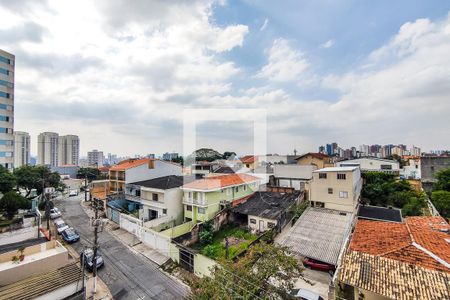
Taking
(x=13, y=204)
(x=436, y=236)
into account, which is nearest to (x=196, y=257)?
(x=436, y=236)

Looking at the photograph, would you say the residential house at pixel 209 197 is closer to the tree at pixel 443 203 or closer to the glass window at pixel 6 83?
the tree at pixel 443 203

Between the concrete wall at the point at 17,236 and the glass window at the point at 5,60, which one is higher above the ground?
the glass window at the point at 5,60

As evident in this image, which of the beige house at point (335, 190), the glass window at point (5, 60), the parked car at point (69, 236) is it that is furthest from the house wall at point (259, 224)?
the glass window at point (5, 60)

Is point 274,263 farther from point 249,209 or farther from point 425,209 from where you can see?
point 425,209

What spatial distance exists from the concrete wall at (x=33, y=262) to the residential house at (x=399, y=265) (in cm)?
1553

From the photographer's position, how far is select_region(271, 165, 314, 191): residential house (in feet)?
81.7

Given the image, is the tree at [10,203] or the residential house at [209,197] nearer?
the residential house at [209,197]

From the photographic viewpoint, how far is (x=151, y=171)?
28.1 meters

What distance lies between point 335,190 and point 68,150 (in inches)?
3828

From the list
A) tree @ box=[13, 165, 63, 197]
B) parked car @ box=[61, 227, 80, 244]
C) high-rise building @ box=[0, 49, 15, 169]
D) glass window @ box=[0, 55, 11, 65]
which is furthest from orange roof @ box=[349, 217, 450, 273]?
glass window @ box=[0, 55, 11, 65]

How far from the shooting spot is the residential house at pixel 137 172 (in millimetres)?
25969

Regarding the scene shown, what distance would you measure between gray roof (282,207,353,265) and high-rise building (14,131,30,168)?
255 feet

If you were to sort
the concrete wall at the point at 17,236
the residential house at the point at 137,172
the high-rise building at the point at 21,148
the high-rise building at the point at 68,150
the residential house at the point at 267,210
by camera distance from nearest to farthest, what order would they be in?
the residential house at the point at 267,210, the concrete wall at the point at 17,236, the residential house at the point at 137,172, the high-rise building at the point at 21,148, the high-rise building at the point at 68,150

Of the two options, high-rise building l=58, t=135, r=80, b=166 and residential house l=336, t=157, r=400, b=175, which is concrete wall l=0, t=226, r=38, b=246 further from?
high-rise building l=58, t=135, r=80, b=166
